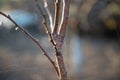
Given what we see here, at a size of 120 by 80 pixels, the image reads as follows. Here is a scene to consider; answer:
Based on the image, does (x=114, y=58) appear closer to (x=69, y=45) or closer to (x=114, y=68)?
(x=114, y=68)

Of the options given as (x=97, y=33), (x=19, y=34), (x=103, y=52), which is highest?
(x=19, y=34)

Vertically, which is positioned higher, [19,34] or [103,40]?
[19,34]

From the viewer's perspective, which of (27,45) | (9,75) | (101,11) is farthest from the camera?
(101,11)

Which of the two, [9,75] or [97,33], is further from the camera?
[97,33]

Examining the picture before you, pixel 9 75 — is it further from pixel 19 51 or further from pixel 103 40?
pixel 103 40

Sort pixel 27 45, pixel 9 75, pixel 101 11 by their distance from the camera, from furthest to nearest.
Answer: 1. pixel 101 11
2. pixel 27 45
3. pixel 9 75

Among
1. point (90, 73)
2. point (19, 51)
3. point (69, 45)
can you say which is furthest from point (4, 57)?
point (90, 73)

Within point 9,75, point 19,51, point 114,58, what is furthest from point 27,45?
point 114,58
